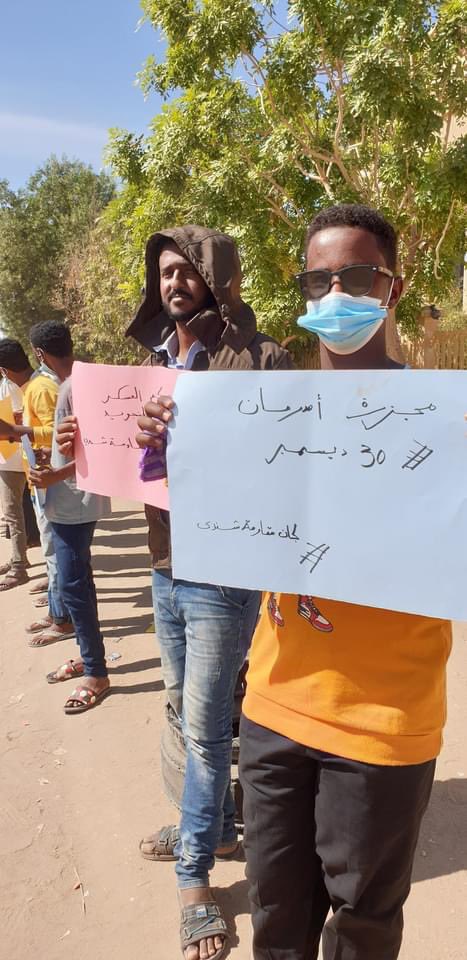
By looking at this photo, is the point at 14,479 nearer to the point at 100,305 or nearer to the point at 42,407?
the point at 42,407

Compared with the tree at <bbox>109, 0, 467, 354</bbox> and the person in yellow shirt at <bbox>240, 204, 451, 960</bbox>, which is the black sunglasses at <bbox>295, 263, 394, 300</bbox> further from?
the tree at <bbox>109, 0, 467, 354</bbox>

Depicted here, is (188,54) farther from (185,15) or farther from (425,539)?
(425,539)

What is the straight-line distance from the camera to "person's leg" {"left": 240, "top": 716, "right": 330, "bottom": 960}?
1410 mm

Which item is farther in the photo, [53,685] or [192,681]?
[53,685]

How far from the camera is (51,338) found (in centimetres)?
400

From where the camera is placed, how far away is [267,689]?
143 cm

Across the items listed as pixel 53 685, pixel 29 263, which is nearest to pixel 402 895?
pixel 53 685

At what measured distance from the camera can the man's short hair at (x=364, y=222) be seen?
4.77 feet

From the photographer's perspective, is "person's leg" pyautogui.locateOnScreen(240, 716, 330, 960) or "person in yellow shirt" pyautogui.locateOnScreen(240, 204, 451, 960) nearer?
"person in yellow shirt" pyautogui.locateOnScreen(240, 204, 451, 960)

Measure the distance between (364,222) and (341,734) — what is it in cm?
109

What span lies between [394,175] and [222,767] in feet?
23.9

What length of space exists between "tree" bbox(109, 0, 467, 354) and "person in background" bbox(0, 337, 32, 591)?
381 centimetres

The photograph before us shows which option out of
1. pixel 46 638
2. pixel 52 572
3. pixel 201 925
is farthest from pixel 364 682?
pixel 46 638

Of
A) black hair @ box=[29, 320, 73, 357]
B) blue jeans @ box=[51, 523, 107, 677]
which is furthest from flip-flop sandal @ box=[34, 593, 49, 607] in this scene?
black hair @ box=[29, 320, 73, 357]
